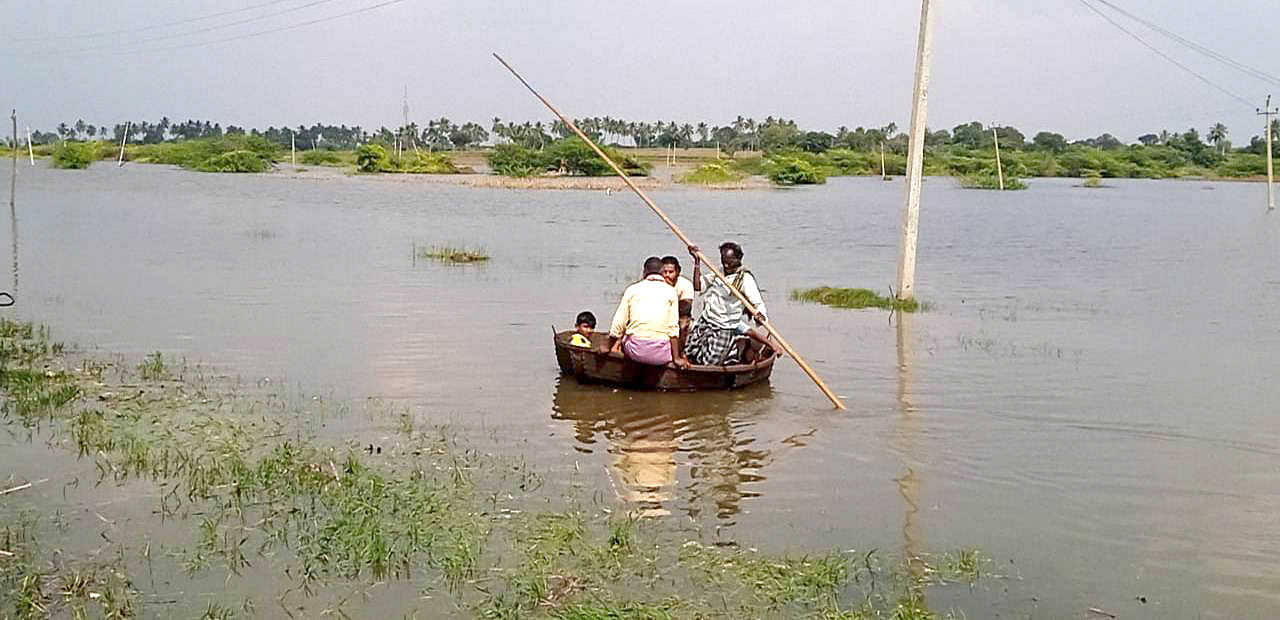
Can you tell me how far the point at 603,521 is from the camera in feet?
21.1

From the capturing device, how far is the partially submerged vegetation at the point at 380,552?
5.14 metres

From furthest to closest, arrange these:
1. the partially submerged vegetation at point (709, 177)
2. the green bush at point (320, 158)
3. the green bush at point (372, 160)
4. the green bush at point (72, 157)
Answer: the green bush at point (320, 158)
the green bush at point (372, 160)
the green bush at point (72, 157)
the partially submerged vegetation at point (709, 177)

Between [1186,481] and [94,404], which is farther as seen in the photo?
[94,404]

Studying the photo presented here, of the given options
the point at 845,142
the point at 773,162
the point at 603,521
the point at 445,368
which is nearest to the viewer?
the point at 603,521

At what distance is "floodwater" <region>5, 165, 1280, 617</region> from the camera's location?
6.54 m

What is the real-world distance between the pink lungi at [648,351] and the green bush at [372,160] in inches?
2438

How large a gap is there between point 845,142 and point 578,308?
86.6m

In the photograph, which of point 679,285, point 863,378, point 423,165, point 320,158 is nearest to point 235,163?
point 423,165

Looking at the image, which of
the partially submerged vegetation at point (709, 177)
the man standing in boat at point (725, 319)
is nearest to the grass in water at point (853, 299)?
the man standing in boat at point (725, 319)

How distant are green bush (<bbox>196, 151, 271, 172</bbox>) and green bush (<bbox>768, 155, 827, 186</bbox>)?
1120 inches

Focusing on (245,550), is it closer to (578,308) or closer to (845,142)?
(578,308)

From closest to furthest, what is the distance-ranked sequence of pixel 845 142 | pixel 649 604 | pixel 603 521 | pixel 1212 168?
1. pixel 649 604
2. pixel 603 521
3. pixel 1212 168
4. pixel 845 142

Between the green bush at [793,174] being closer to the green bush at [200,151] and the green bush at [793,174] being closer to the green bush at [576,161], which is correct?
the green bush at [576,161]

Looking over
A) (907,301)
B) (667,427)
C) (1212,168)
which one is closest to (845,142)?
(1212,168)
